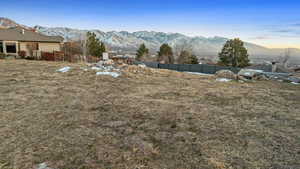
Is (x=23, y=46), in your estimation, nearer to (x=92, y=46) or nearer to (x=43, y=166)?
(x=92, y=46)

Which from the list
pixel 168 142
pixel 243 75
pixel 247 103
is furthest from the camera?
pixel 243 75

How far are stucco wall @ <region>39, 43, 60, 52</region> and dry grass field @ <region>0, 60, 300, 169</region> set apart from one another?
44.9ft

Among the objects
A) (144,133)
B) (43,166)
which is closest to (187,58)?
(144,133)

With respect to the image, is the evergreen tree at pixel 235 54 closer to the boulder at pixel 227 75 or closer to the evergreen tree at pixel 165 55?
the evergreen tree at pixel 165 55

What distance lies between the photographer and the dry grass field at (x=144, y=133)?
6.30ft

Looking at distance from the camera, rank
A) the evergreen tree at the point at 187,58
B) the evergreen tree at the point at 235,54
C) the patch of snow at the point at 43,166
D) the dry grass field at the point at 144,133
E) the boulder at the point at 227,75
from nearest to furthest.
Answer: the patch of snow at the point at 43,166, the dry grass field at the point at 144,133, the boulder at the point at 227,75, the evergreen tree at the point at 235,54, the evergreen tree at the point at 187,58

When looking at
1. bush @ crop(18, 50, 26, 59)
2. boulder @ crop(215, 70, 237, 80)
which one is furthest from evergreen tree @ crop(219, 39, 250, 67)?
bush @ crop(18, 50, 26, 59)

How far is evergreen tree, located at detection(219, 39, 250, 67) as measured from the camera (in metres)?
21.4

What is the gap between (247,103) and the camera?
15.0ft

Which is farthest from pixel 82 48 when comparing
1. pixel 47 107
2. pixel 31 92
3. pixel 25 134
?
pixel 25 134

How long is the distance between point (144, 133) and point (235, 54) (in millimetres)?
22915

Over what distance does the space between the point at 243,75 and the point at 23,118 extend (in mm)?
10545

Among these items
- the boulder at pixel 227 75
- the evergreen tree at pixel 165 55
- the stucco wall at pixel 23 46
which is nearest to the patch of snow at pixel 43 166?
the boulder at pixel 227 75

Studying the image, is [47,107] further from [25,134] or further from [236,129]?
Answer: [236,129]
